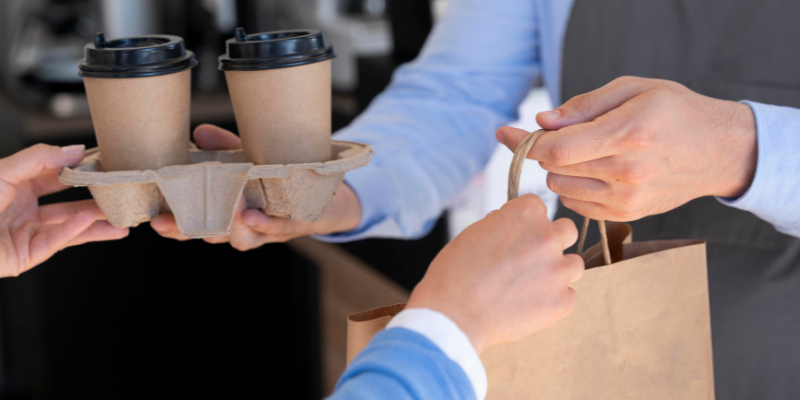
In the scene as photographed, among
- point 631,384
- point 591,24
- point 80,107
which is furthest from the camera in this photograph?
point 80,107

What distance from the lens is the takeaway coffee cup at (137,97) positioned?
0.58m

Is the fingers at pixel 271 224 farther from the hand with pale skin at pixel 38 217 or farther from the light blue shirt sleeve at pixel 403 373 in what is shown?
the light blue shirt sleeve at pixel 403 373

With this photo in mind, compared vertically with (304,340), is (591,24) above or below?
above

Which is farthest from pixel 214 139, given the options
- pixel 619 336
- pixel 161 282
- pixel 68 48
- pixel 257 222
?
pixel 68 48

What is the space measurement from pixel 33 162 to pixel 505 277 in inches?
18.8

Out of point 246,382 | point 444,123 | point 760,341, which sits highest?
point 444,123

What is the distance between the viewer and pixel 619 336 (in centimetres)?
62

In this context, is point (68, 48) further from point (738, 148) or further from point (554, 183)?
point (738, 148)

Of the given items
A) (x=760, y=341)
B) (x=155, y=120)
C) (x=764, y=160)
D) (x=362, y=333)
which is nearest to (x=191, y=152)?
(x=155, y=120)

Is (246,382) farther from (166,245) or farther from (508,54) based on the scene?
(508,54)

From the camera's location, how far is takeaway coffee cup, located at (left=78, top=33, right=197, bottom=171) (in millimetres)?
584

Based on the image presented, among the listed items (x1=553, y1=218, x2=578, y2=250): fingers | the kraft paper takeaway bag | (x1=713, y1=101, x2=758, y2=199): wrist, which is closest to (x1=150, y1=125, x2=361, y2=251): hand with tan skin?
the kraft paper takeaway bag

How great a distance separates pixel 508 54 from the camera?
3.35ft

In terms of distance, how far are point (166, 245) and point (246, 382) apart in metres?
0.52
